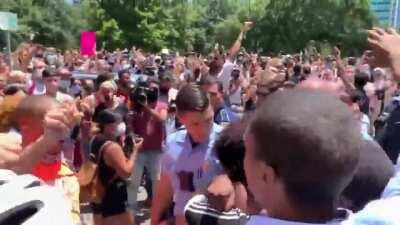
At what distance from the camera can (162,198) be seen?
14.4 feet

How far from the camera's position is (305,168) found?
1.78 metres

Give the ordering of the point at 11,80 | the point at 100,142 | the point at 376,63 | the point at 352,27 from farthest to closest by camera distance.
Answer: the point at 352,27 → the point at 11,80 → the point at 100,142 → the point at 376,63

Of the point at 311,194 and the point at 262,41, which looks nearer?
the point at 311,194

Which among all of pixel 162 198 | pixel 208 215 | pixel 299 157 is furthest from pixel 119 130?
pixel 299 157

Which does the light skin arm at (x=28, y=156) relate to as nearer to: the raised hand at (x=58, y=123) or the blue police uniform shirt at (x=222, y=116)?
the raised hand at (x=58, y=123)

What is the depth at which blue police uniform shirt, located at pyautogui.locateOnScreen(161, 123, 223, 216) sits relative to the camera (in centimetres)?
410

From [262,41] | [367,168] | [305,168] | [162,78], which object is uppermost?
[305,168]

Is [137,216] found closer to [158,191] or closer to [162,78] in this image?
[162,78]

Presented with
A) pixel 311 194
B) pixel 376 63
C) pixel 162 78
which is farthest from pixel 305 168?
pixel 162 78

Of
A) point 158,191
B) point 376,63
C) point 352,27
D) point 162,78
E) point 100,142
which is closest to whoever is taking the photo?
point 376,63

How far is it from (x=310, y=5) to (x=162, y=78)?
217 feet

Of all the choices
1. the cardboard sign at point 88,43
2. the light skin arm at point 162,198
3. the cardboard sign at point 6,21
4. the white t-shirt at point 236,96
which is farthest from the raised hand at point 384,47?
the cardboard sign at point 88,43

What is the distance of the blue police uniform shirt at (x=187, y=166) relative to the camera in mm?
4102

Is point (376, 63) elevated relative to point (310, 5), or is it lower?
elevated
